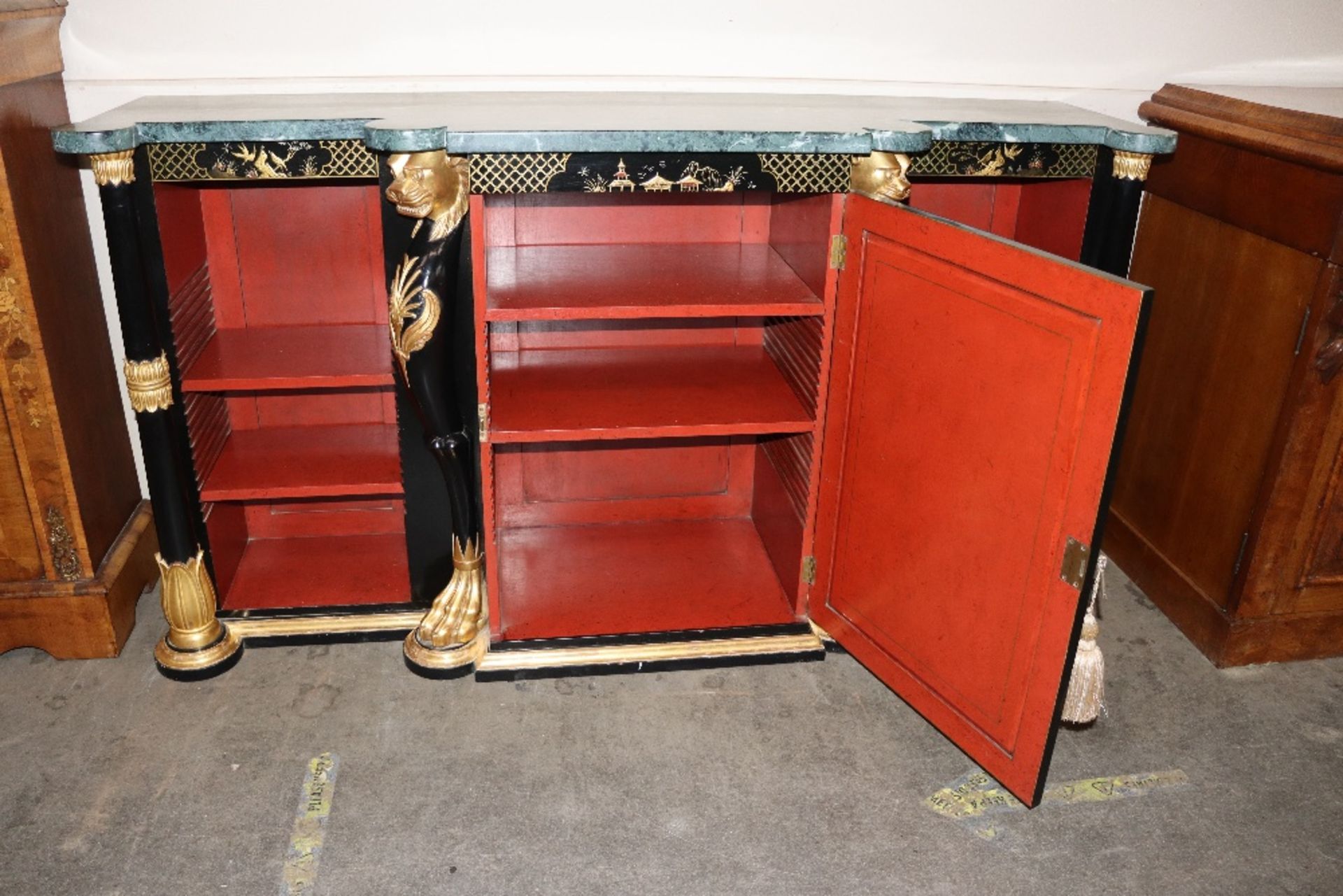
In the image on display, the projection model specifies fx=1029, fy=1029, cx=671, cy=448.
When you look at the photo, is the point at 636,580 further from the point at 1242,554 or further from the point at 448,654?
the point at 1242,554

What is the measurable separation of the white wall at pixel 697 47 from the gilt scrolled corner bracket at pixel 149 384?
622 mm

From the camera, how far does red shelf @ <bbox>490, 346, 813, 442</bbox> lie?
8.51 ft

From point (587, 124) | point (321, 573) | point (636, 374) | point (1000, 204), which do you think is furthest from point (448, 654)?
point (1000, 204)

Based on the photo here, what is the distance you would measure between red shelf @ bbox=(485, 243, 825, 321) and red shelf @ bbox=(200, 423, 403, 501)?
2.08 feet

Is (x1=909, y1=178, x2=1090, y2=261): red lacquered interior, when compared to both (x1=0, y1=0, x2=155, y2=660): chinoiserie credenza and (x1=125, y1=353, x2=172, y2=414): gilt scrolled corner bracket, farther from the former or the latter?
(x1=0, y1=0, x2=155, y2=660): chinoiserie credenza

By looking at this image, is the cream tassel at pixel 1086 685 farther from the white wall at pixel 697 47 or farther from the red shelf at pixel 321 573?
the red shelf at pixel 321 573

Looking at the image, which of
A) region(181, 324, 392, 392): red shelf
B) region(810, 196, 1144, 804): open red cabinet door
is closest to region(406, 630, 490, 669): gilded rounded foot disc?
region(181, 324, 392, 392): red shelf

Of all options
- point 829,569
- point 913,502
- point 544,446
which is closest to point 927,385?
point 913,502

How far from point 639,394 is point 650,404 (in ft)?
0.26

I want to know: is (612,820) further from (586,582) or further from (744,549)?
(744,549)

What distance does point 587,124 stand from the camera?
2.28 metres

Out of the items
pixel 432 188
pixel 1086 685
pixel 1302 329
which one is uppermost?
pixel 432 188

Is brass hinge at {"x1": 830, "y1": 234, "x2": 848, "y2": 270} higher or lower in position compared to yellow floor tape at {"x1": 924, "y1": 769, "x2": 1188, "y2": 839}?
higher

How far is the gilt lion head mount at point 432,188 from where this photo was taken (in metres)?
2.17
